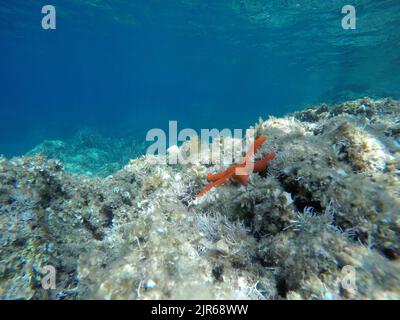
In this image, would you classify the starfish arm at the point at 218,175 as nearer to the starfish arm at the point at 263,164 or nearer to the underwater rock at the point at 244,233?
the underwater rock at the point at 244,233

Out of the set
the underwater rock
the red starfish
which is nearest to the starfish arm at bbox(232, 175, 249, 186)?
the red starfish

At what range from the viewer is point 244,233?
2.94 meters

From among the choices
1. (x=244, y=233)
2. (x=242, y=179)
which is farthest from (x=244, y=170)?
(x=244, y=233)

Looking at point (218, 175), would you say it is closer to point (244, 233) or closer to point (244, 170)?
point (244, 170)

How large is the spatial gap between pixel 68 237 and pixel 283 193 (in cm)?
339

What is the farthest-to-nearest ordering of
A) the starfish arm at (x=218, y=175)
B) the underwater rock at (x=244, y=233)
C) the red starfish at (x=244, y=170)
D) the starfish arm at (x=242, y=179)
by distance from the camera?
the starfish arm at (x=218, y=175)
the red starfish at (x=244, y=170)
the starfish arm at (x=242, y=179)
the underwater rock at (x=244, y=233)

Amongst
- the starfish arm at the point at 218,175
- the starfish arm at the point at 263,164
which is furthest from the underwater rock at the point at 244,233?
the starfish arm at the point at 218,175

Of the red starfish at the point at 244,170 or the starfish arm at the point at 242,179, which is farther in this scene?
the red starfish at the point at 244,170

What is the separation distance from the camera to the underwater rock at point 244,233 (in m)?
2.31

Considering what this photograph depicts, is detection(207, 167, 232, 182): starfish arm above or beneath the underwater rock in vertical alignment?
above

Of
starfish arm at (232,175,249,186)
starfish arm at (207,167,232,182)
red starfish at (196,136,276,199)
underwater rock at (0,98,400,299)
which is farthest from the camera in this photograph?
starfish arm at (207,167,232,182)

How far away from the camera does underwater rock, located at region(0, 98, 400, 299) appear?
2.31 meters

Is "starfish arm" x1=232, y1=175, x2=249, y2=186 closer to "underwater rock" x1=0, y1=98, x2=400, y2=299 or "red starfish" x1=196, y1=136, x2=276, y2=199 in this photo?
"red starfish" x1=196, y1=136, x2=276, y2=199

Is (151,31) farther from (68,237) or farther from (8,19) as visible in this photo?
(68,237)
